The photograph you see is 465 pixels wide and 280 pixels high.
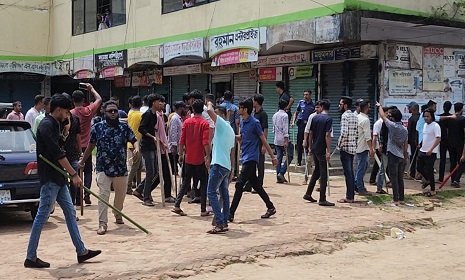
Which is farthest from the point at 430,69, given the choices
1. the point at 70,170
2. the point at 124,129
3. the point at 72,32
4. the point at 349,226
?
the point at 72,32

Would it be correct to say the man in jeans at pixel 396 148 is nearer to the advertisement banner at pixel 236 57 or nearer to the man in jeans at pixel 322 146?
the man in jeans at pixel 322 146

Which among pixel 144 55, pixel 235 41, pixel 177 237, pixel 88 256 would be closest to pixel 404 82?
pixel 235 41

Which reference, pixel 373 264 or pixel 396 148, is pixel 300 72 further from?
pixel 373 264

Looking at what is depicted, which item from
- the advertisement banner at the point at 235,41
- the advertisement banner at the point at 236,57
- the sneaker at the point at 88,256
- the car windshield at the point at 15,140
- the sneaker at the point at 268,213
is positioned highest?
the advertisement banner at the point at 235,41

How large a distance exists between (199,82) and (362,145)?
36.6 ft

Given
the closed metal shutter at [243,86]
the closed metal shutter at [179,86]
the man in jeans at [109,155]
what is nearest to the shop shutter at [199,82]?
the closed metal shutter at [179,86]

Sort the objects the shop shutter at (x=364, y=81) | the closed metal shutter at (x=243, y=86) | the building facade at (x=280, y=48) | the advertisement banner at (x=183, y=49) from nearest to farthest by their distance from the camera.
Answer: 1. the building facade at (x=280, y=48)
2. the shop shutter at (x=364, y=81)
3. the advertisement banner at (x=183, y=49)
4. the closed metal shutter at (x=243, y=86)

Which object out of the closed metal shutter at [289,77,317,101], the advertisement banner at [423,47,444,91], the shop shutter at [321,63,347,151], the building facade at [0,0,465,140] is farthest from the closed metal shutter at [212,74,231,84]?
the advertisement banner at [423,47,444,91]

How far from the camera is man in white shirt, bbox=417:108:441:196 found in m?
11.0

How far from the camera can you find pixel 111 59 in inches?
881

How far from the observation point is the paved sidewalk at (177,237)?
19.9 ft

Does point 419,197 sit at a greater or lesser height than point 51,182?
lesser

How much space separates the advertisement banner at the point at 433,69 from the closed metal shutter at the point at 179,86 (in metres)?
9.63

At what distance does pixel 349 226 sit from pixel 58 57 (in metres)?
22.4
